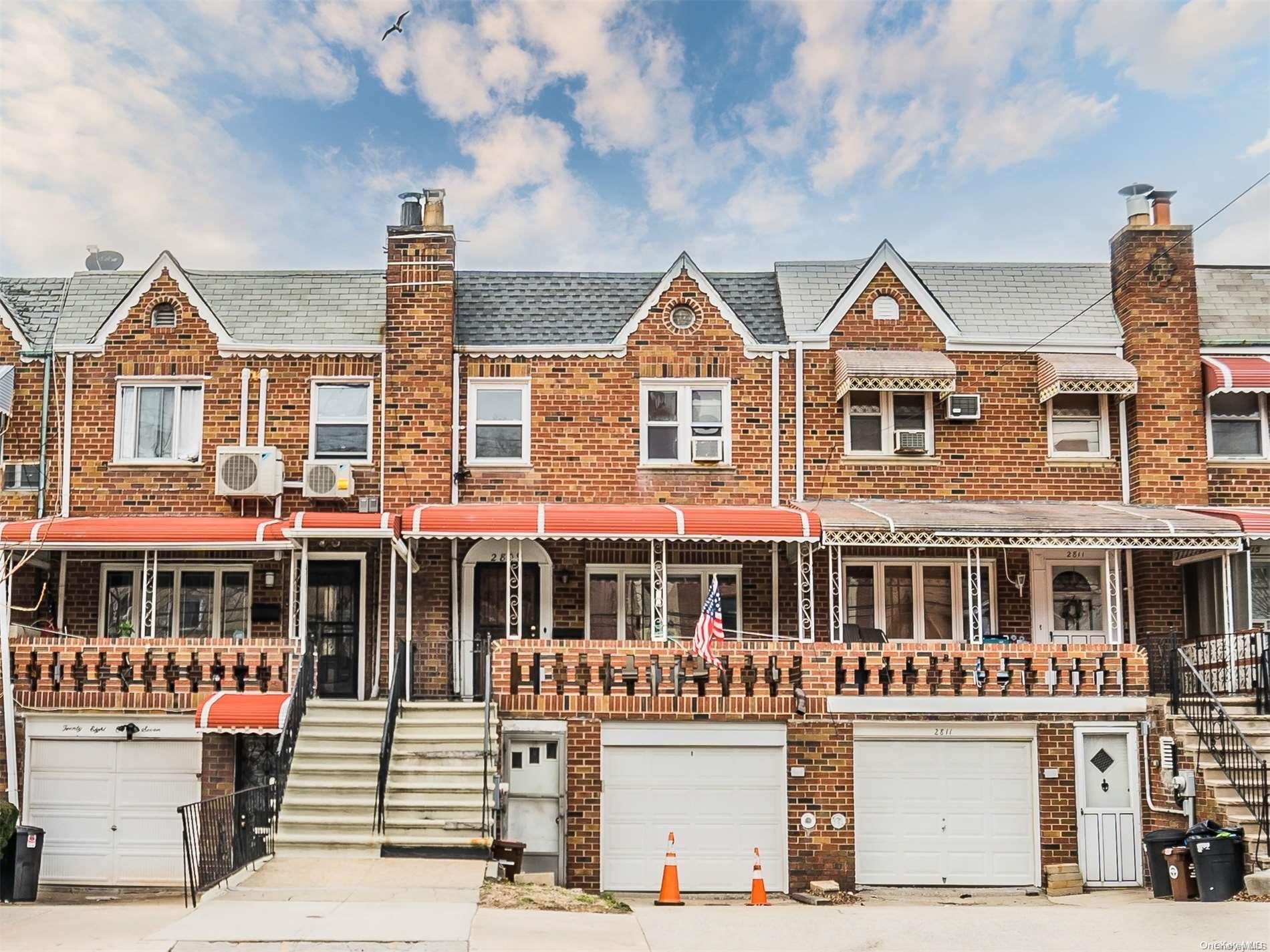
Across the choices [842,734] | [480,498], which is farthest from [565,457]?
[842,734]

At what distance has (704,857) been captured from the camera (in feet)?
59.4

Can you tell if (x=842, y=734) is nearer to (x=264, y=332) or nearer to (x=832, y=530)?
(x=832, y=530)

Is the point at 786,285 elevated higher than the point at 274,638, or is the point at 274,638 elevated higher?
the point at 786,285

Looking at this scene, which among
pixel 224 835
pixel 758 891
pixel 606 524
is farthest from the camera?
pixel 606 524

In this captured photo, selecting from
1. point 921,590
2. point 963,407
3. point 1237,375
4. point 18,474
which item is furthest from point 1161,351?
→ point 18,474

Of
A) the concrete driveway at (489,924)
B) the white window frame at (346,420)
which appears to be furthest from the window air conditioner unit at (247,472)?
the concrete driveway at (489,924)

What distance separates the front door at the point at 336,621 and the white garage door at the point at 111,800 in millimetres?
2592

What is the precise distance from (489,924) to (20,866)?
303 inches

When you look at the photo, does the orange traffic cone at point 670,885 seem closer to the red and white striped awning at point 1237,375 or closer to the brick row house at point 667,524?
the brick row house at point 667,524

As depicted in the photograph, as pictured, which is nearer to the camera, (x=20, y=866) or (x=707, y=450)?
(x=20, y=866)

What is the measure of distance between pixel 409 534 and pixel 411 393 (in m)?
2.93

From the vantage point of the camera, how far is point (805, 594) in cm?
2055

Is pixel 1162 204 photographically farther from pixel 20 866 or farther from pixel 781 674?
pixel 20 866

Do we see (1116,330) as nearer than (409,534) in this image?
No
